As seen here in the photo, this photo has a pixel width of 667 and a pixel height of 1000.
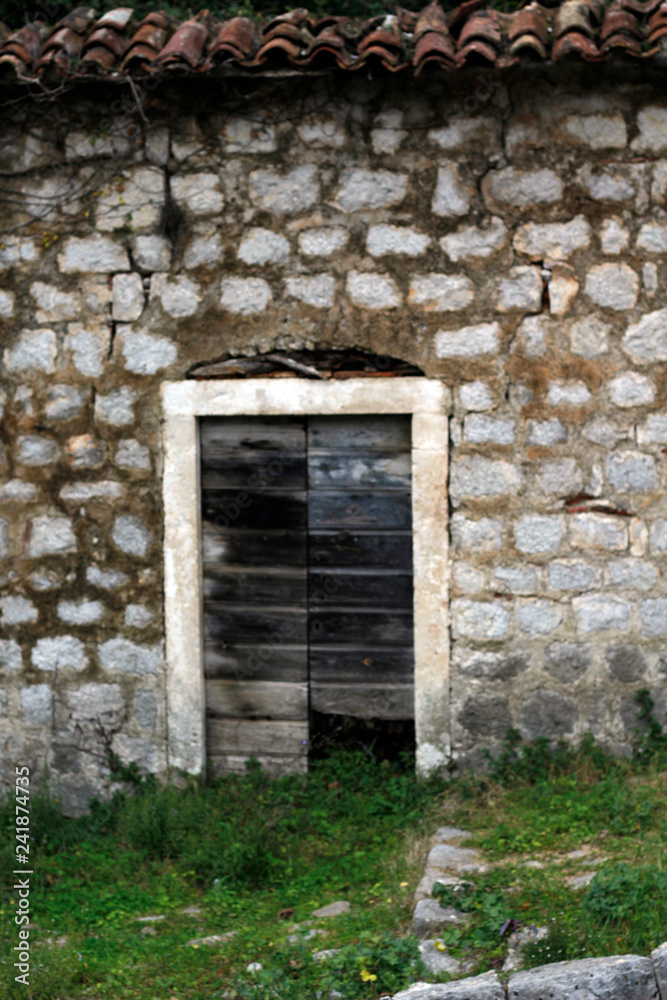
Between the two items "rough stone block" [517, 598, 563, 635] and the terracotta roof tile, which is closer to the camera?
the terracotta roof tile

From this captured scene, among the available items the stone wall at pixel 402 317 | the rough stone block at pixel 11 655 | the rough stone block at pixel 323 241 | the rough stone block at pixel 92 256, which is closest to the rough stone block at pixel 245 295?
Answer: the stone wall at pixel 402 317

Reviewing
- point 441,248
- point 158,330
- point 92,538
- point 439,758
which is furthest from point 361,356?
point 439,758

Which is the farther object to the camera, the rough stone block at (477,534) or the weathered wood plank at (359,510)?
the weathered wood plank at (359,510)

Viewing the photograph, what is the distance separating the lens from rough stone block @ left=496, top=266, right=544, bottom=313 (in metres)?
4.02

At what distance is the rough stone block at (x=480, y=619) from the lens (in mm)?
4137

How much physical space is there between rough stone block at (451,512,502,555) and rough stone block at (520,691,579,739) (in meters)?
0.72

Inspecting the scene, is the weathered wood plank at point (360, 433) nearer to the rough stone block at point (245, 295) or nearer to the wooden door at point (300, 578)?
the wooden door at point (300, 578)

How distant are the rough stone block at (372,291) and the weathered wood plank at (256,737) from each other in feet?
6.75

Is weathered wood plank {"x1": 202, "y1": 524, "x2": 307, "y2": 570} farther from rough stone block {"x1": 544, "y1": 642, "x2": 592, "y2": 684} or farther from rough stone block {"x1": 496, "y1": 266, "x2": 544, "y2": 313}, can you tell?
rough stone block {"x1": 496, "y1": 266, "x2": 544, "y2": 313}

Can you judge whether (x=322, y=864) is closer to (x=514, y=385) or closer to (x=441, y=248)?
(x=514, y=385)

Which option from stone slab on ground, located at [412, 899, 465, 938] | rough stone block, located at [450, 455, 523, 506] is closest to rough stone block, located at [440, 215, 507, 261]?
rough stone block, located at [450, 455, 523, 506]

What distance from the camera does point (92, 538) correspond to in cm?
435

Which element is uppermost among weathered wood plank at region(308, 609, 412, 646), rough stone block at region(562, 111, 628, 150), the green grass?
rough stone block at region(562, 111, 628, 150)

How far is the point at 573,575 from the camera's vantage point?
411cm
